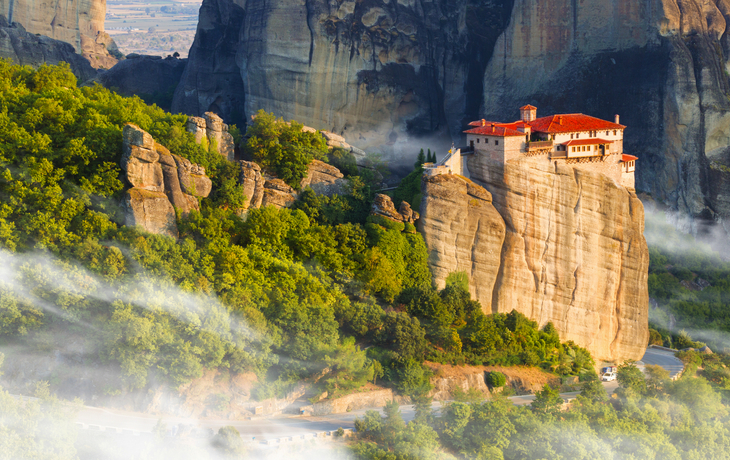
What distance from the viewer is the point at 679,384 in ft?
149

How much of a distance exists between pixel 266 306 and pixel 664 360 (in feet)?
96.1

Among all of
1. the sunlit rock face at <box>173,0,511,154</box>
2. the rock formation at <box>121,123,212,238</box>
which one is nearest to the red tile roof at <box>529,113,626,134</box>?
the rock formation at <box>121,123,212,238</box>

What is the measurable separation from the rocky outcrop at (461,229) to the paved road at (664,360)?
13.6 m

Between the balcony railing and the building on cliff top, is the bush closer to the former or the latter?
the building on cliff top

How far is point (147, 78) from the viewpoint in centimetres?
9719

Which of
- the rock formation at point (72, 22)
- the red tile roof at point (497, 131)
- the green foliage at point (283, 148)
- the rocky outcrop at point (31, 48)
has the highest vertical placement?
the rock formation at point (72, 22)

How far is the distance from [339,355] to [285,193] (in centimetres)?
1152

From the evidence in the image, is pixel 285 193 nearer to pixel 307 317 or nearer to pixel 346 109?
pixel 307 317

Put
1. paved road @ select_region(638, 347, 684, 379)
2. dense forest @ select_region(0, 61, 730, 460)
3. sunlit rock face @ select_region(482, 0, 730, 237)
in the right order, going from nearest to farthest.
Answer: dense forest @ select_region(0, 61, 730, 460) < paved road @ select_region(638, 347, 684, 379) < sunlit rock face @ select_region(482, 0, 730, 237)

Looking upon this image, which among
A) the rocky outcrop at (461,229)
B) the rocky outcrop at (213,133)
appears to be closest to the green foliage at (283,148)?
the rocky outcrop at (213,133)

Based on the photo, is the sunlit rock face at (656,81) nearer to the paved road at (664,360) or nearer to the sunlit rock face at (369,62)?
the sunlit rock face at (369,62)

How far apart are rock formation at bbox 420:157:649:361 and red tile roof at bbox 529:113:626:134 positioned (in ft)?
6.84

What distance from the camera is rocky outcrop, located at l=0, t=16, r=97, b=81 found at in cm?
8406

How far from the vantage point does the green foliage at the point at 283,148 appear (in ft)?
165
